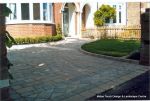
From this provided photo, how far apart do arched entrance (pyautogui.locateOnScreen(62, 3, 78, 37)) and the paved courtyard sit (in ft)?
55.0

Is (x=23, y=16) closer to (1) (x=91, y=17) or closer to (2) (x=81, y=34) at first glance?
(2) (x=81, y=34)

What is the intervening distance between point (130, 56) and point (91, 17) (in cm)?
1865

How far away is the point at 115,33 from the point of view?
25.8 m

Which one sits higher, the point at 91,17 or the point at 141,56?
the point at 91,17

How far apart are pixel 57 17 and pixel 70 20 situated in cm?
275

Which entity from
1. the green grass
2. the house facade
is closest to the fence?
the house facade

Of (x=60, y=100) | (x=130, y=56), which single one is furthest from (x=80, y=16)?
(x=60, y=100)

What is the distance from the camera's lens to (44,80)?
28.4 feet

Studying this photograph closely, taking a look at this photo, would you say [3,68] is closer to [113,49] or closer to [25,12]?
[113,49]

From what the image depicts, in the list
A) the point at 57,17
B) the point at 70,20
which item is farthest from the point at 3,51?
the point at 70,20

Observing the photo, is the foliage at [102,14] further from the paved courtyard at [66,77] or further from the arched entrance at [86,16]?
the paved courtyard at [66,77]

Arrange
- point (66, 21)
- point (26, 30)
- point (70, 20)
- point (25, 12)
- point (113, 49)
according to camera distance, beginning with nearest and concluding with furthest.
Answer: point (113, 49) < point (26, 30) < point (25, 12) < point (66, 21) < point (70, 20)

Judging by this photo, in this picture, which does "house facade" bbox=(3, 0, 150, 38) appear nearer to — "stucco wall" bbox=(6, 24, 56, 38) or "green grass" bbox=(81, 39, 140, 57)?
"stucco wall" bbox=(6, 24, 56, 38)

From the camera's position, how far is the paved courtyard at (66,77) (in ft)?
23.4
